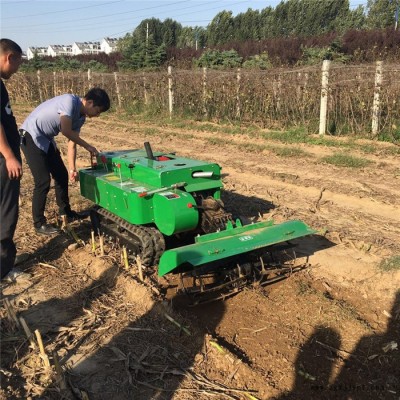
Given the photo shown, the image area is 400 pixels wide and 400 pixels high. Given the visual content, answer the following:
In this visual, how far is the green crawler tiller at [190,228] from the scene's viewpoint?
357 centimetres

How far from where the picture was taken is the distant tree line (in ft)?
86.3

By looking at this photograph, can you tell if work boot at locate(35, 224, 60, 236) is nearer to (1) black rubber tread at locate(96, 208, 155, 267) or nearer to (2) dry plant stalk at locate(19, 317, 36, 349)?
(1) black rubber tread at locate(96, 208, 155, 267)

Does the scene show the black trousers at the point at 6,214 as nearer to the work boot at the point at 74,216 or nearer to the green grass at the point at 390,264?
the work boot at the point at 74,216

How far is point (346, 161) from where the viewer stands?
8641 millimetres

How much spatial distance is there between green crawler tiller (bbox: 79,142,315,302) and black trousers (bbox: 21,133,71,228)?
33.3 inches

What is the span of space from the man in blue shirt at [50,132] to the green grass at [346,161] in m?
5.35

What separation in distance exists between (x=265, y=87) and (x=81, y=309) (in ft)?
35.1

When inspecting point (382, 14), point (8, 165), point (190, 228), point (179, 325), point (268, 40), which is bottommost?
point (179, 325)

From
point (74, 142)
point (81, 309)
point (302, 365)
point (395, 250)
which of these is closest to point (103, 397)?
point (81, 309)

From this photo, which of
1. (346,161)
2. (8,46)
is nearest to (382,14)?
(346,161)

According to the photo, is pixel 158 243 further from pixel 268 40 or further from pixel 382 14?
pixel 382 14

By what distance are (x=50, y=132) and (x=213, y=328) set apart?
9.94 feet

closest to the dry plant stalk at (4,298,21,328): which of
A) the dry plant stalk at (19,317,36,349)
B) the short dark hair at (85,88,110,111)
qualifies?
the dry plant stalk at (19,317,36,349)

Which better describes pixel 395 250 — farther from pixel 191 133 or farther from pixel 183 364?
pixel 191 133
